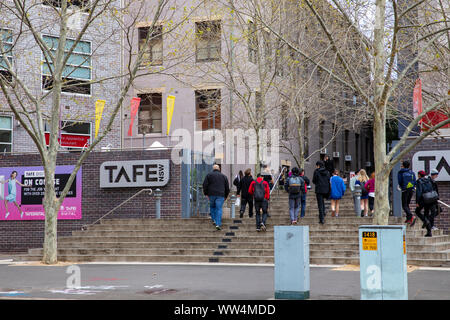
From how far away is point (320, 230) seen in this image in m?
18.1

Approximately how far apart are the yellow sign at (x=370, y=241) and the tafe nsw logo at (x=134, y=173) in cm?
1426

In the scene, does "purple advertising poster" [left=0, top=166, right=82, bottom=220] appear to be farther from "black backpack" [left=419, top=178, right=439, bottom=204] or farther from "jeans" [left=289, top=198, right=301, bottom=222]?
"black backpack" [left=419, top=178, right=439, bottom=204]

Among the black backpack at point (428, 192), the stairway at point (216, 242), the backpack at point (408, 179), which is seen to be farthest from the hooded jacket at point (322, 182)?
the black backpack at point (428, 192)

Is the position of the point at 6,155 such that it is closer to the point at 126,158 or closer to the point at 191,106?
the point at 126,158

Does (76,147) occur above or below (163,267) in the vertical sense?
above

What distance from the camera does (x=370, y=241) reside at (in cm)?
848

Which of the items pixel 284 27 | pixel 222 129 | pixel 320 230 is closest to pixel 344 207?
pixel 320 230

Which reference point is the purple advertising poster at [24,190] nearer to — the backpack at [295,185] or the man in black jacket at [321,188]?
the backpack at [295,185]

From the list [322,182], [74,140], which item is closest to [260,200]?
[322,182]

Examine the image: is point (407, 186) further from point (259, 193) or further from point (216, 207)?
point (216, 207)

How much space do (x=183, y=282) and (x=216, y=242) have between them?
675cm

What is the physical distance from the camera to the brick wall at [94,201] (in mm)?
22297

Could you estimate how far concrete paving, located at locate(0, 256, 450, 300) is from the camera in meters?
9.73
